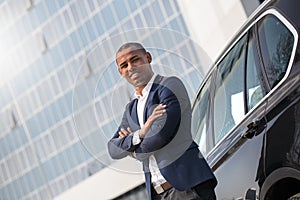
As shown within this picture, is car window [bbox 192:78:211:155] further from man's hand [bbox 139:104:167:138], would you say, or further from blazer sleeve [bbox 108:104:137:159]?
man's hand [bbox 139:104:167:138]

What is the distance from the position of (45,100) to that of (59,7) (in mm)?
5380

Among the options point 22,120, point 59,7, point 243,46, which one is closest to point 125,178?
point 59,7

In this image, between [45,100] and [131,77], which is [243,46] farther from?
[45,100]

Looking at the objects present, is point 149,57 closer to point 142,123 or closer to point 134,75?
point 134,75

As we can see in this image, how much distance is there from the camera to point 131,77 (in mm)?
3504

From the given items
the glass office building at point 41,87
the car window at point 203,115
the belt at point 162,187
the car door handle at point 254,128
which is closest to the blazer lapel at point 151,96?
the belt at point 162,187

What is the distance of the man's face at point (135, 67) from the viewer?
349 centimetres

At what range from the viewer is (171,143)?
11.4 feet

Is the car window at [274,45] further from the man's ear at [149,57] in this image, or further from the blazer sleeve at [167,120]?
the man's ear at [149,57]

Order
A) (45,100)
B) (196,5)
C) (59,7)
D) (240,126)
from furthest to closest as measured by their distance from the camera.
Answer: (45,100)
(59,7)
(196,5)
(240,126)

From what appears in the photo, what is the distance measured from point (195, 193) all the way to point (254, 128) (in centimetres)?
37

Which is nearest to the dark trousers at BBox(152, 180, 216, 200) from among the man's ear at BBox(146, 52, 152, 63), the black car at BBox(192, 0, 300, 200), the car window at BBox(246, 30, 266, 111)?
the black car at BBox(192, 0, 300, 200)

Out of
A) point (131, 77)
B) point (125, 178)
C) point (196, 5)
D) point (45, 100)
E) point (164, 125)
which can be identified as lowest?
point (164, 125)

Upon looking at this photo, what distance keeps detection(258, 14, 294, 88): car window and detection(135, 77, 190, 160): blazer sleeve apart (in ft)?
1.24
